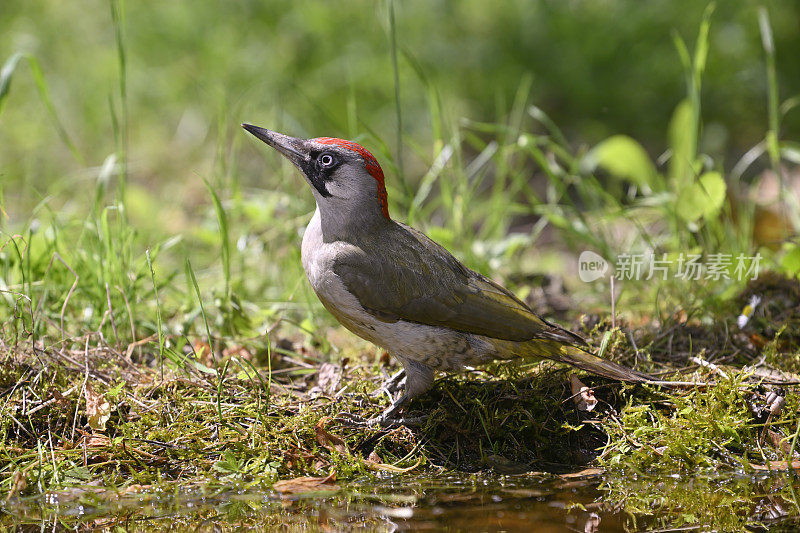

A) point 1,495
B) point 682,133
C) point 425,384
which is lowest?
point 1,495

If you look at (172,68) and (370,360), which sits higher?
(172,68)

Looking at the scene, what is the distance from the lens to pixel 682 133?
5.67 metres

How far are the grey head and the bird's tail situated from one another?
1.02m

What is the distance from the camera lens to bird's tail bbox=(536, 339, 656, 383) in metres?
3.84

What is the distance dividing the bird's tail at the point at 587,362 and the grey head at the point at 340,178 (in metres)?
1.02

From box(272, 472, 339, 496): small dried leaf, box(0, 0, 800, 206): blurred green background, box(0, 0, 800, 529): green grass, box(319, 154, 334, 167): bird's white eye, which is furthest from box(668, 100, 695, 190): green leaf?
box(272, 472, 339, 496): small dried leaf

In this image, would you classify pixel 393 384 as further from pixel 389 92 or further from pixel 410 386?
pixel 389 92

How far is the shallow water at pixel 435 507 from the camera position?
298cm

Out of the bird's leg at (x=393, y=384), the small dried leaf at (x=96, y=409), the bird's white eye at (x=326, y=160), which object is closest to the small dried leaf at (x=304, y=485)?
the bird's leg at (x=393, y=384)

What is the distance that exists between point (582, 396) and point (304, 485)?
4.50ft

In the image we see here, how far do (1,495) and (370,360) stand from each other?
2.02 metres

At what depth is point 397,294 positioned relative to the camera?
3.90 meters

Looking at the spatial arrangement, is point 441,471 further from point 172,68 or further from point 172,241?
point 172,68

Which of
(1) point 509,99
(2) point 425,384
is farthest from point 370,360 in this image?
(1) point 509,99
